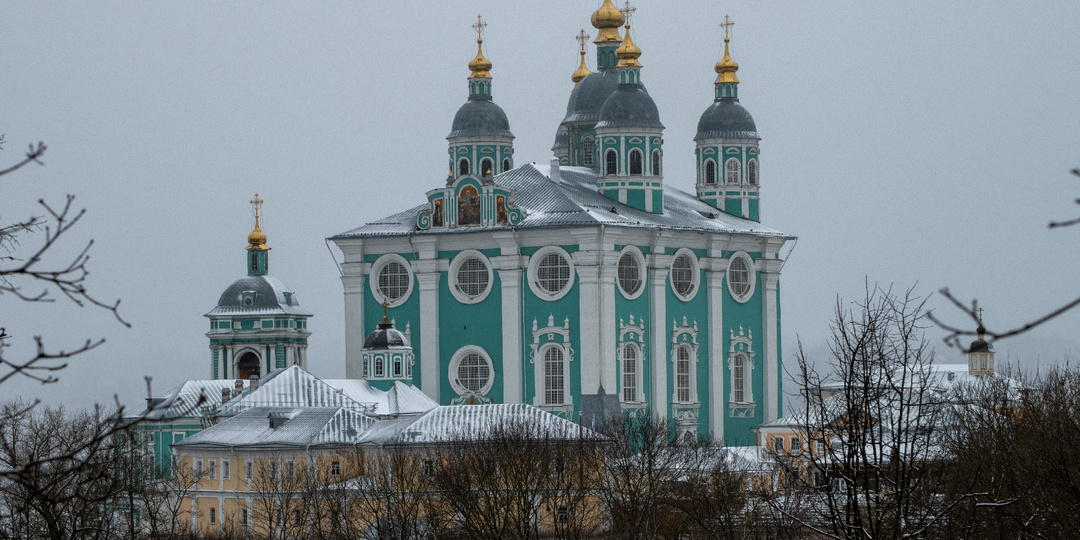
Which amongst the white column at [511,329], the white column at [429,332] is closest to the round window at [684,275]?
the white column at [511,329]

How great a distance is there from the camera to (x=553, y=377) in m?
61.8

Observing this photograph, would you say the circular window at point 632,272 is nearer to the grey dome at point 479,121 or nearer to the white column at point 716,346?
the white column at point 716,346

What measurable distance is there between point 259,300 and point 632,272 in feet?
71.1

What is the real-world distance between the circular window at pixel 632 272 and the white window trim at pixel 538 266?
5.46ft

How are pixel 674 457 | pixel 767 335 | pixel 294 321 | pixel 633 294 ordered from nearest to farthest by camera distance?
pixel 674 457
pixel 633 294
pixel 767 335
pixel 294 321

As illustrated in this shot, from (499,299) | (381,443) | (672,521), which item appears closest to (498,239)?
(499,299)

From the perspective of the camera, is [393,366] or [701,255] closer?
[393,366]

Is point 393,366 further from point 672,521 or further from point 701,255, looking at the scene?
point 672,521

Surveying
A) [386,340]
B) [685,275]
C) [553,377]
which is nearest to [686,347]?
[685,275]

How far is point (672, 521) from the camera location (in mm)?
40500

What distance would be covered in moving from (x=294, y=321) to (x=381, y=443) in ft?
89.7

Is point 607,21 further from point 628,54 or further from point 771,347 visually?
point 771,347

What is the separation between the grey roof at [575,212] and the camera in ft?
204

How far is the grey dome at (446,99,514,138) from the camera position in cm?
6925
